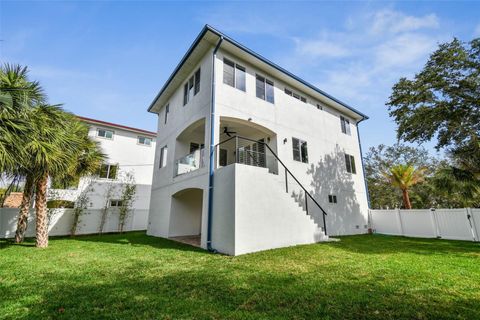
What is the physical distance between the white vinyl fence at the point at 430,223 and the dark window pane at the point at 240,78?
1273cm

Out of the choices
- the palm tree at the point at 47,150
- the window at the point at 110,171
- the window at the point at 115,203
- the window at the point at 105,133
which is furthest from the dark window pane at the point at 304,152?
the window at the point at 105,133

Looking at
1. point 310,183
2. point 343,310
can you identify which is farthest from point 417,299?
point 310,183

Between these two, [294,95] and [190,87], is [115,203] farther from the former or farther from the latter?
[294,95]

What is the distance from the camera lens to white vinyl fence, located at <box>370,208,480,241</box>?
1095cm

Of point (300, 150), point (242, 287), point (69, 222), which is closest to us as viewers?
point (242, 287)

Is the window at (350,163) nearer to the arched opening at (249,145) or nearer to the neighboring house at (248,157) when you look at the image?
the neighboring house at (248,157)

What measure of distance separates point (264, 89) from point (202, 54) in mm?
3710

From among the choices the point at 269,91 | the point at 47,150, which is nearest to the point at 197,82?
the point at 269,91

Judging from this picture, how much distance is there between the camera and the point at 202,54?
11094 millimetres

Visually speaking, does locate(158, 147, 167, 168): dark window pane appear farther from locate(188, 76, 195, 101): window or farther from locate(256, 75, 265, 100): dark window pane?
locate(256, 75, 265, 100): dark window pane

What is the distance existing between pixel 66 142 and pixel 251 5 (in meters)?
9.37

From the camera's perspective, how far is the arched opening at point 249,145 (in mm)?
9766

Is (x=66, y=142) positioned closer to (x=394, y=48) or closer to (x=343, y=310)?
(x=343, y=310)

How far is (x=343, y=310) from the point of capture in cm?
332
